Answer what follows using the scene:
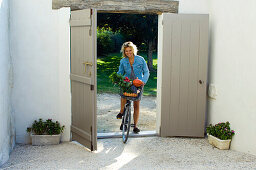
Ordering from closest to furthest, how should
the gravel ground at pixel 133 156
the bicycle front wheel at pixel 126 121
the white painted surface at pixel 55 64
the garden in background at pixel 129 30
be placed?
the gravel ground at pixel 133 156
the white painted surface at pixel 55 64
the bicycle front wheel at pixel 126 121
the garden in background at pixel 129 30

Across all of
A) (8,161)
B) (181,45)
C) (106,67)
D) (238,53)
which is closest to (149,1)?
(181,45)

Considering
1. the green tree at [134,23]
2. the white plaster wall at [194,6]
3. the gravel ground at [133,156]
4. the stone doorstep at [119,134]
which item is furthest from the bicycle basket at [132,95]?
the green tree at [134,23]

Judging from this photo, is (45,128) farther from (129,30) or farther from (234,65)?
(129,30)

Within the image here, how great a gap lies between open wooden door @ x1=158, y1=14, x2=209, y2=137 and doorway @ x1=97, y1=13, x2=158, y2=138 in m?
0.66

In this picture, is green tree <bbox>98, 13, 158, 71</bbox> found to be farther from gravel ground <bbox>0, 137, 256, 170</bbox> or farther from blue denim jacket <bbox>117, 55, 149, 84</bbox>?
gravel ground <bbox>0, 137, 256, 170</bbox>

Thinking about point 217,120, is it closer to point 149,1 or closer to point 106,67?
point 149,1

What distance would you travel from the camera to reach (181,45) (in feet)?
21.7

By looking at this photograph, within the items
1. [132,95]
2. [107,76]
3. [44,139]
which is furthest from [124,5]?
[107,76]

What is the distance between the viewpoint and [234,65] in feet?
19.8

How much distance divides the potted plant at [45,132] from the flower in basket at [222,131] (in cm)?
277

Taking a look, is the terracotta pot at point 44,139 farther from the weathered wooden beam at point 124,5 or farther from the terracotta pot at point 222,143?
the terracotta pot at point 222,143

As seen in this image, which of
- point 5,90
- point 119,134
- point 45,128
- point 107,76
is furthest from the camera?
point 107,76

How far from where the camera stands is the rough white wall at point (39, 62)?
6121 mm

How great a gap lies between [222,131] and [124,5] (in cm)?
289
